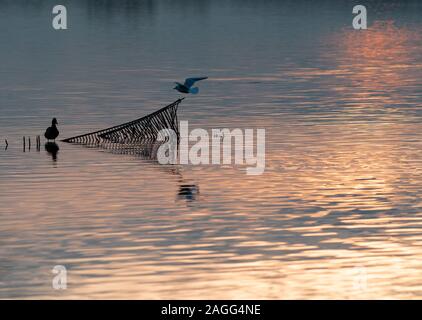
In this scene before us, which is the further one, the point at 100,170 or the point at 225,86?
the point at 225,86

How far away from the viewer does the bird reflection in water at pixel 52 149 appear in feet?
197

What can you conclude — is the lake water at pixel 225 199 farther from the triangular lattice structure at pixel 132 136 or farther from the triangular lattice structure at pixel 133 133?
the triangular lattice structure at pixel 133 133

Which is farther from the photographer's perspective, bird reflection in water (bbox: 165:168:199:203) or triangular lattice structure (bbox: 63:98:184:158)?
triangular lattice structure (bbox: 63:98:184:158)

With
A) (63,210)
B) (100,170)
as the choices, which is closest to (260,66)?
(100,170)

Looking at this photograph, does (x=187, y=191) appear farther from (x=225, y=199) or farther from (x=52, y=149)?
(x=52, y=149)

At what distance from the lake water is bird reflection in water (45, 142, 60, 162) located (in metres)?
0.51

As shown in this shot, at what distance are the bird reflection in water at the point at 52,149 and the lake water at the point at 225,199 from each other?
511 millimetres

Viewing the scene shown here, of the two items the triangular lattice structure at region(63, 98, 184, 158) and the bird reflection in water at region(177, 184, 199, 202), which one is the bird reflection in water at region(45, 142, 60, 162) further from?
the bird reflection in water at region(177, 184, 199, 202)

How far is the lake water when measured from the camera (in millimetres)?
35438

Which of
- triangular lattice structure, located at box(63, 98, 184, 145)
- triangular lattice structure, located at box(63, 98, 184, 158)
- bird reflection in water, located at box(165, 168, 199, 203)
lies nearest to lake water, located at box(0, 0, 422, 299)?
bird reflection in water, located at box(165, 168, 199, 203)

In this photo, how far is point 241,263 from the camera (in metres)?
37.1

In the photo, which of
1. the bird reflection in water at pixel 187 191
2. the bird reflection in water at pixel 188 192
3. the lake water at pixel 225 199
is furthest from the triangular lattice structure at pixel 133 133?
the bird reflection in water at pixel 188 192

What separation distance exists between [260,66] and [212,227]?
80797mm

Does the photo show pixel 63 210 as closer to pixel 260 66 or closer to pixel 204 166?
pixel 204 166
